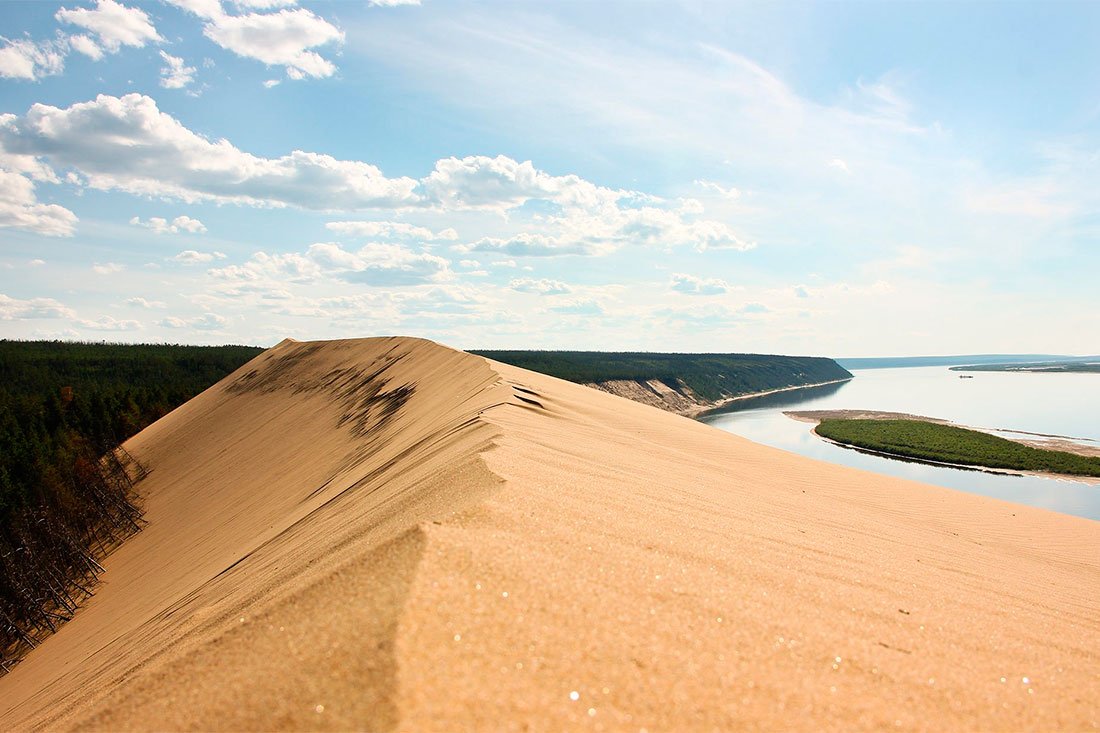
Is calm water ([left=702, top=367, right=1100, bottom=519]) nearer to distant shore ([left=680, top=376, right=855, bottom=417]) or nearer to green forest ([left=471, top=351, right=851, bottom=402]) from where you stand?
distant shore ([left=680, top=376, right=855, bottom=417])

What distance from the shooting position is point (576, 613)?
262 cm

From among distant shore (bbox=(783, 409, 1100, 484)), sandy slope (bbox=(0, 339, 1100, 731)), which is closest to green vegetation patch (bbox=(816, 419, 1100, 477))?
distant shore (bbox=(783, 409, 1100, 484))

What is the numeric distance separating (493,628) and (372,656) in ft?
1.49

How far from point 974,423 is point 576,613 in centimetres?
5193

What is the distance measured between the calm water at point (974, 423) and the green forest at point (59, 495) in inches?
1035

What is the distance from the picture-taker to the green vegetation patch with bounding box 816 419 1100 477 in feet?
90.9

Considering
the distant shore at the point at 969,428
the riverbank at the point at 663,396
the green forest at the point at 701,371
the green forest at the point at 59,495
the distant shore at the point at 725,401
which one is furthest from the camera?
the green forest at the point at 701,371

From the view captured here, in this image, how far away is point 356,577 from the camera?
286cm

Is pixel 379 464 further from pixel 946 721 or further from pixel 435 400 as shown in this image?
pixel 946 721

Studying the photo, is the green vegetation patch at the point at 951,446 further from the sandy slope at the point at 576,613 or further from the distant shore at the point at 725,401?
the sandy slope at the point at 576,613

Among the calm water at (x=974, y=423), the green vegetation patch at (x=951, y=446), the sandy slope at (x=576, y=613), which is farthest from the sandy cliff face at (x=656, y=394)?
the sandy slope at (x=576, y=613)

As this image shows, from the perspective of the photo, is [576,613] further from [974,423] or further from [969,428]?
[974,423]

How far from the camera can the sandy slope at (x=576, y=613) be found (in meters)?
2.17

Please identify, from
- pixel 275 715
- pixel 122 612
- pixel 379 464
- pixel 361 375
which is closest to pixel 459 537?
pixel 275 715
